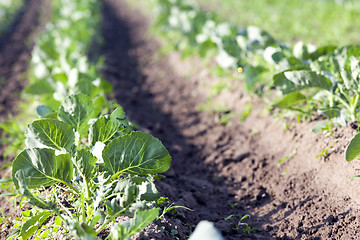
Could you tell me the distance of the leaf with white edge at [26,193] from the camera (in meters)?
1.66

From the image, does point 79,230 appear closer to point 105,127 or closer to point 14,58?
point 105,127

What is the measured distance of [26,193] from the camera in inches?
65.6

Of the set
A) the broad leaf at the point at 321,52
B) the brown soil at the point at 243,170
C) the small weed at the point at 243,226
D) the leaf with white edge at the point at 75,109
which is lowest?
the small weed at the point at 243,226

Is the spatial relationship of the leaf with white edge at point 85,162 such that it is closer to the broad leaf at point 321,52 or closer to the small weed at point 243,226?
the small weed at point 243,226

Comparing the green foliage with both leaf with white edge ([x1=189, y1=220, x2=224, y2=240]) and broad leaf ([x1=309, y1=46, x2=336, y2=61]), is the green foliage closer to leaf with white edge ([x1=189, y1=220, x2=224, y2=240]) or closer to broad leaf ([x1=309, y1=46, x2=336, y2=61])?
leaf with white edge ([x1=189, y1=220, x2=224, y2=240])

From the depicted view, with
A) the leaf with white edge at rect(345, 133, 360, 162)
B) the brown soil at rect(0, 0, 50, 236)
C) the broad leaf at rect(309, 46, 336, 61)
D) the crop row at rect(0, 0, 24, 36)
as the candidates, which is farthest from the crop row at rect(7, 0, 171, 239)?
the crop row at rect(0, 0, 24, 36)

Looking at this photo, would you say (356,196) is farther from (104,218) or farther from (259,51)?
(259,51)

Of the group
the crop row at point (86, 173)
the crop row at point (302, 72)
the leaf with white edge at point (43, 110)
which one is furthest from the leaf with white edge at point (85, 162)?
the crop row at point (302, 72)

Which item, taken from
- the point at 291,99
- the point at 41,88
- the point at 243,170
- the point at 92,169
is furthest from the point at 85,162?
the point at 41,88

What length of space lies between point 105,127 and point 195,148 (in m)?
1.45

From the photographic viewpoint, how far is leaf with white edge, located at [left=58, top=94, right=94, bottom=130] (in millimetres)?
2248

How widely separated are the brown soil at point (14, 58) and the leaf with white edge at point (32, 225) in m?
0.38

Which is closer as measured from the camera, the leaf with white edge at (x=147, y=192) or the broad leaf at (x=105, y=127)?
the leaf with white edge at (x=147, y=192)

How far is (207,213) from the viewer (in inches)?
93.0
